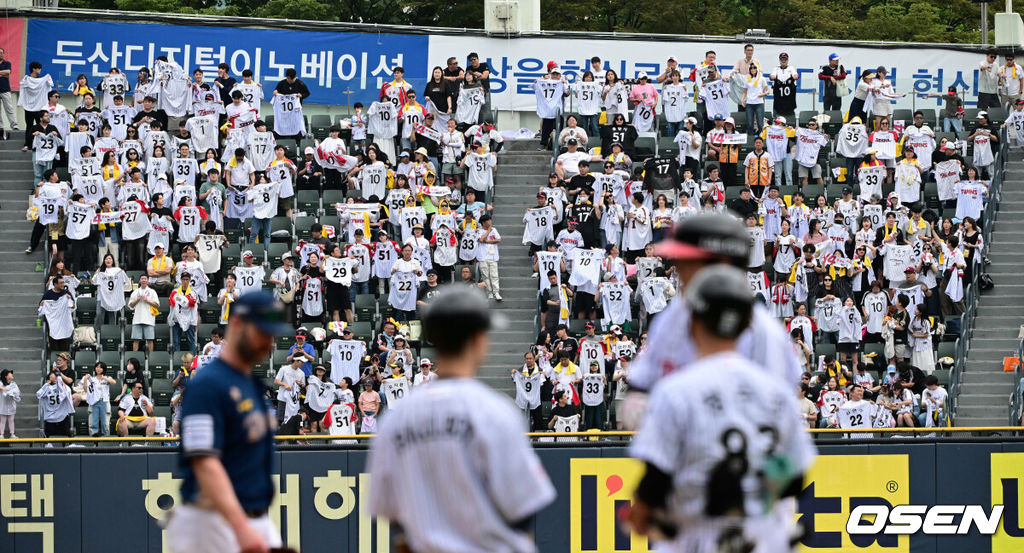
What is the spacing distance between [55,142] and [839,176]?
14.3 metres

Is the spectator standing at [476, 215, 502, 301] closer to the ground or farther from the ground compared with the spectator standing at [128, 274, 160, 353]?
farther from the ground

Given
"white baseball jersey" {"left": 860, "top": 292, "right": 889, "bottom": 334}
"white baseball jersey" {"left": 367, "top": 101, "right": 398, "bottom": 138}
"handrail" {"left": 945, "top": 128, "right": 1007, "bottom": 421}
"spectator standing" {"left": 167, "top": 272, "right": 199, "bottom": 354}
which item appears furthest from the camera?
"white baseball jersey" {"left": 367, "top": 101, "right": 398, "bottom": 138}

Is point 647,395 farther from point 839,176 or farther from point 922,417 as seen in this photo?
point 839,176

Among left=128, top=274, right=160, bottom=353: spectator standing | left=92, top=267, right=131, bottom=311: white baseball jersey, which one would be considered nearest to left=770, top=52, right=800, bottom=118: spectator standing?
left=128, top=274, right=160, bottom=353: spectator standing

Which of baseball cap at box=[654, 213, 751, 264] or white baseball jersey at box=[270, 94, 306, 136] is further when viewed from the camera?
white baseball jersey at box=[270, 94, 306, 136]

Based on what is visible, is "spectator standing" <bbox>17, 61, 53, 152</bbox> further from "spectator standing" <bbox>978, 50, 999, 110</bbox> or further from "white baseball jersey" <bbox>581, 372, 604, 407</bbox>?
"spectator standing" <bbox>978, 50, 999, 110</bbox>

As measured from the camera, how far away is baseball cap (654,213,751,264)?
222 inches

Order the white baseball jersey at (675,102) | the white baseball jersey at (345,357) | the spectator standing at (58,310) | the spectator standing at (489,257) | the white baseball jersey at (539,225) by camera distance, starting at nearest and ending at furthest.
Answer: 1. the white baseball jersey at (345,357)
2. the spectator standing at (58,310)
3. the spectator standing at (489,257)
4. the white baseball jersey at (539,225)
5. the white baseball jersey at (675,102)

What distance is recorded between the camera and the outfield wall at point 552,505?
1723cm

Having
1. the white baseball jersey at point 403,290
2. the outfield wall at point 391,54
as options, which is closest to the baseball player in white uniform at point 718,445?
the white baseball jersey at point 403,290

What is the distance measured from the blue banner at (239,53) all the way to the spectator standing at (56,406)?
32.6ft

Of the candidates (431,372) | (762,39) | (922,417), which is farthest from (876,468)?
(762,39)

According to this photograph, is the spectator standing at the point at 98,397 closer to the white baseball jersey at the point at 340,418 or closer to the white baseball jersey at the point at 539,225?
the white baseball jersey at the point at 340,418

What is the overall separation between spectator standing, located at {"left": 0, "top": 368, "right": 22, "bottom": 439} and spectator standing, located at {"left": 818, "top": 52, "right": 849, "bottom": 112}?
16150 millimetres
